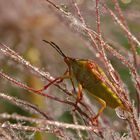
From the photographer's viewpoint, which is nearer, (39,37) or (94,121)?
(94,121)

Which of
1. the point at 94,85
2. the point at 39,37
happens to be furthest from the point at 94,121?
the point at 39,37

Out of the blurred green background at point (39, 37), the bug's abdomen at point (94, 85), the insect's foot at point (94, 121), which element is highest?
the blurred green background at point (39, 37)

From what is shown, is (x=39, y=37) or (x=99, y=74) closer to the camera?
(x=99, y=74)

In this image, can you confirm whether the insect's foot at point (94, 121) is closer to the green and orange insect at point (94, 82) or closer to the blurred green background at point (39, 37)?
the green and orange insect at point (94, 82)

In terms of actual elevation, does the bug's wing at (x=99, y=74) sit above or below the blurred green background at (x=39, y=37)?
below

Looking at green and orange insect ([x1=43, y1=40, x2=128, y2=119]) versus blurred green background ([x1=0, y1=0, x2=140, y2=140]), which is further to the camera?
blurred green background ([x1=0, y1=0, x2=140, y2=140])

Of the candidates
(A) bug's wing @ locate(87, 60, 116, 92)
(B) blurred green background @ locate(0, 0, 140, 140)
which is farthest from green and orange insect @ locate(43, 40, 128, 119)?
(B) blurred green background @ locate(0, 0, 140, 140)

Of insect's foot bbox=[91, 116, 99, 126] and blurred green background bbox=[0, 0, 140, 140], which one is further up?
blurred green background bbox=[0, 0, 140, 140]

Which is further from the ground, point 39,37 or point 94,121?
point 39,37

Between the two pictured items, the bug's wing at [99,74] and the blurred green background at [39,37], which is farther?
the blurred green background at [39,37]

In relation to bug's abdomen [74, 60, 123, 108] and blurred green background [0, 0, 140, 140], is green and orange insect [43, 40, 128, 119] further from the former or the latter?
blurred green background [0, 0, 140, 140]

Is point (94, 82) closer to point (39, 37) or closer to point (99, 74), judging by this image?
point (99, 74)

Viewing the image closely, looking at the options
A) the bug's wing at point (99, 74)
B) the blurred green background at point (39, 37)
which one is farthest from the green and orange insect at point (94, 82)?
the blurred green background at point (39, 37)
